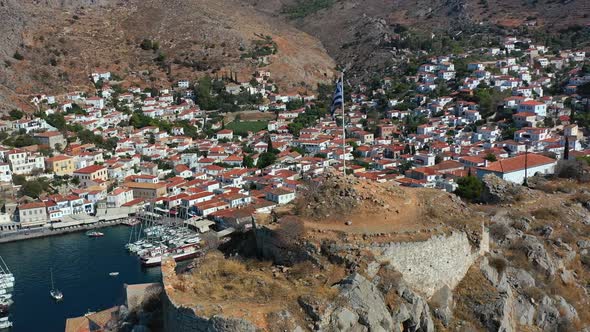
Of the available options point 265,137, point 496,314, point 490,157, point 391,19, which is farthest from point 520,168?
point 391,19

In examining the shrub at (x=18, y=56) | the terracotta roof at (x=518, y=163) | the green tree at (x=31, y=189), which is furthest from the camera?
the shrub at (x=18, y=56)

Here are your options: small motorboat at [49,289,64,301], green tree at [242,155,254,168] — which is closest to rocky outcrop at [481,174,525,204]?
small motorboat at [49,289,64,301]

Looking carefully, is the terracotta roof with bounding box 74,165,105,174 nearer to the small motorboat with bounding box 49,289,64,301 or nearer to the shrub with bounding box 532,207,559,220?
the small motorboat with bounding box 49,289,64,301

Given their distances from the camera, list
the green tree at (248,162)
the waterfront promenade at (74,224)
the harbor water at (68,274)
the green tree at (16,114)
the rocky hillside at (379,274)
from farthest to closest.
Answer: the green tree at (16,114) < the green tree at (248,162) < the waterfront promenade at (74,224) < the harbor water at (68,274) < the rocky hillside at (379,274)

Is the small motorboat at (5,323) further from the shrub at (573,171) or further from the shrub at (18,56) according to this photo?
the shrub at (18,56)

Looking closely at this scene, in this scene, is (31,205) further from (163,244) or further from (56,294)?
(56,294)

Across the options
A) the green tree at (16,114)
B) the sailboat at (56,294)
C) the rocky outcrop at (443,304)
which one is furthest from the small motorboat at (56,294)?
the green tree at (16,114)
